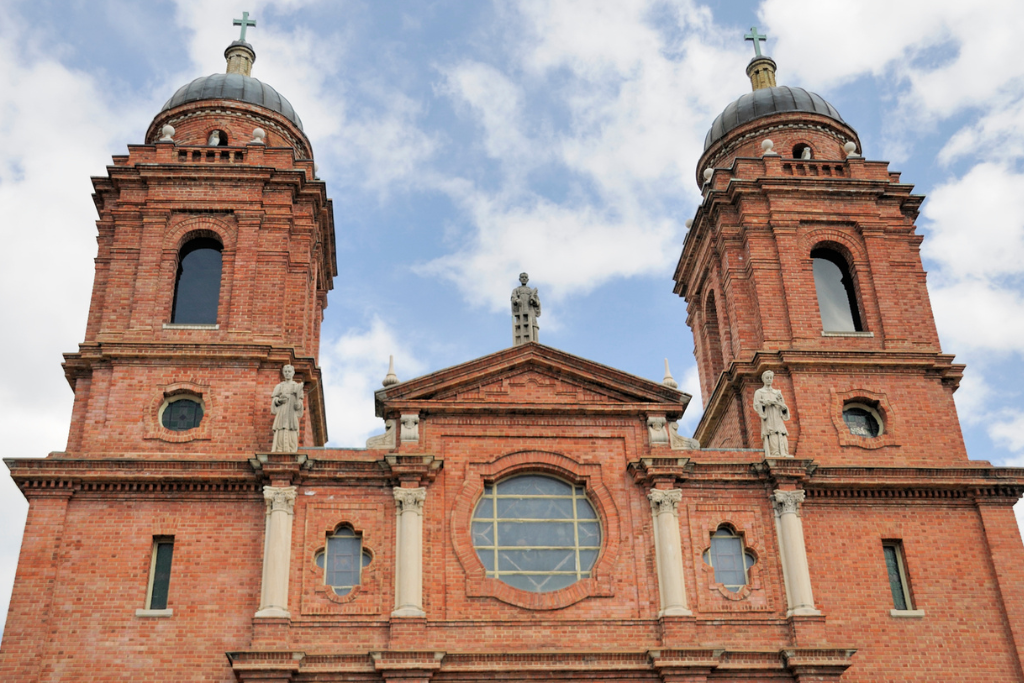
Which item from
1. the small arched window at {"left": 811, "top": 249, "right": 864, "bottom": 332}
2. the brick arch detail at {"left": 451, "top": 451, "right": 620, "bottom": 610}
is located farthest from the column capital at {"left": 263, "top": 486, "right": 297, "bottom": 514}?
the small arched window at {"left": 811, "top": 249, "right": 864, "bottom": 332}

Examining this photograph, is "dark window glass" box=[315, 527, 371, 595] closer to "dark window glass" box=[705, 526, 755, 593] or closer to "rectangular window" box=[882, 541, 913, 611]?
"dark window glass" box=[705, 526, 755, 593]

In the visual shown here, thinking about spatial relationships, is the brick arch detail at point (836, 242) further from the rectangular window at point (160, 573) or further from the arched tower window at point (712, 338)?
the rectangular window at point (160, 573)

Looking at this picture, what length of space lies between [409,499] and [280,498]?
2564mm

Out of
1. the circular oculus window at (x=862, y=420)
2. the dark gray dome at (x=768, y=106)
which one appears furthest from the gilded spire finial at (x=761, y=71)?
the circular oculus window at (x=862, y=420)

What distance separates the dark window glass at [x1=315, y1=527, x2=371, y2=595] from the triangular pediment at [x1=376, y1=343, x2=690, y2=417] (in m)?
3.04

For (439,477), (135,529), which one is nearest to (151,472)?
(135,529)

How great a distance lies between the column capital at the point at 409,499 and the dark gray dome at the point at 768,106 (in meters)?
14.6

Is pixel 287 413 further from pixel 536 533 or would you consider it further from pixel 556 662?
pixel 556 662

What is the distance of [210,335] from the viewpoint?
26.0 metres

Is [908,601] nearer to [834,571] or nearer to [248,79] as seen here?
[834,571]

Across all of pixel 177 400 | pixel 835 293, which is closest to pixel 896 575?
pixel 835 293

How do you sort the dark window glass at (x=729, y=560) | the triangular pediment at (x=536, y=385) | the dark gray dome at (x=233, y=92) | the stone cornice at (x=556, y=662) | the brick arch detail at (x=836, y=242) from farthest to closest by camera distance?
the dark gray dome at (x=233, y=92), the brick arch detail at (x=836, y=242), the triangular pediment at (x=536, y=385), the dark window glass at (x=729, y=560), the stone cornice at (x=556, y=662)

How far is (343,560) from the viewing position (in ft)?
75.9

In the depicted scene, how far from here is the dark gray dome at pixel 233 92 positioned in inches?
1203
